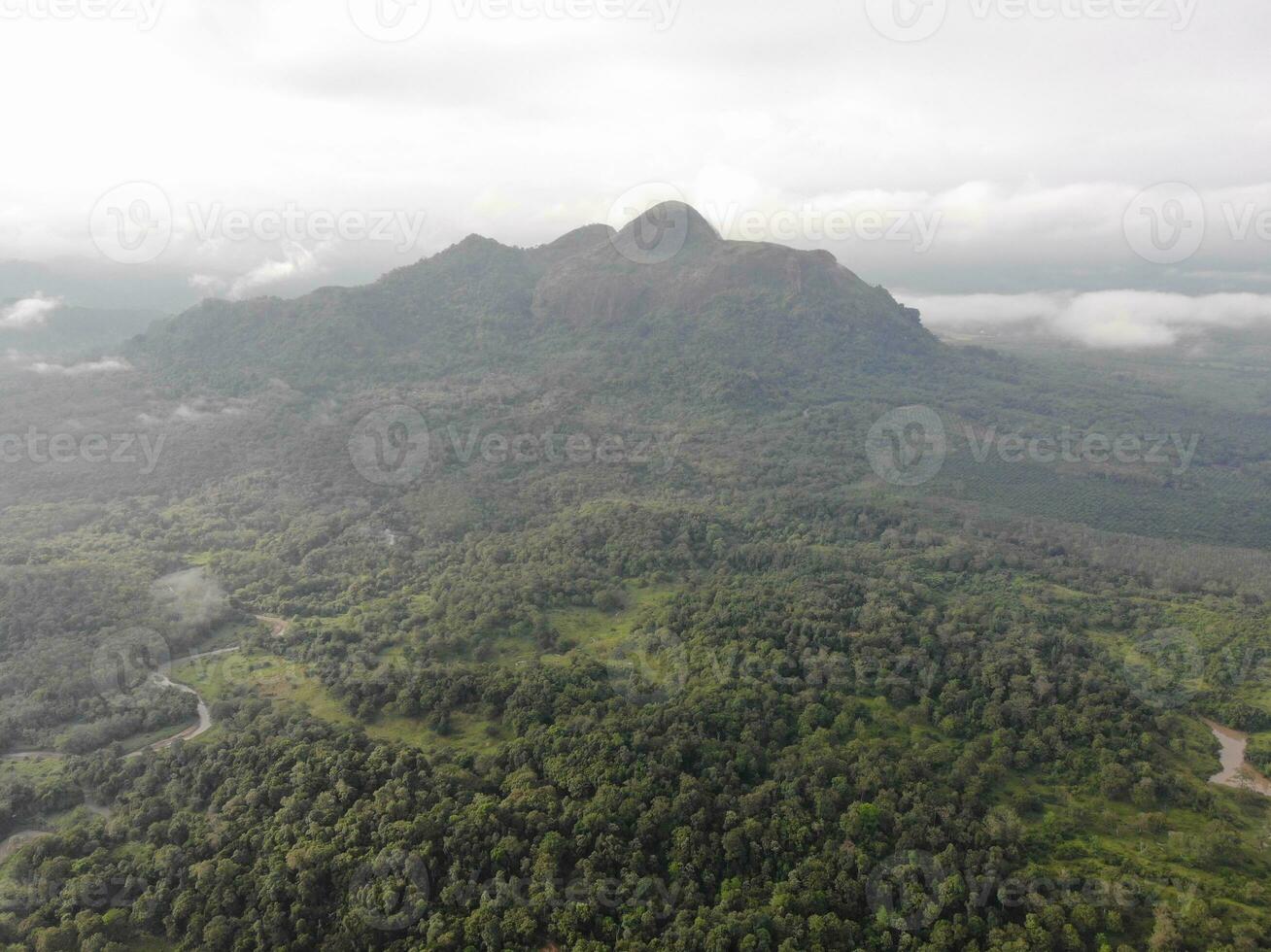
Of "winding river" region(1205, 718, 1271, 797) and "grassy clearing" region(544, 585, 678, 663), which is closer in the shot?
"winding river" region(1205, 718, 1271, 797)

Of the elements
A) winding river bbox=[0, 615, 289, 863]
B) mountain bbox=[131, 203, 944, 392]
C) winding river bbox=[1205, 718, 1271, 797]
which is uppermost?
mountain bbox=[131, 203, 944, 392]

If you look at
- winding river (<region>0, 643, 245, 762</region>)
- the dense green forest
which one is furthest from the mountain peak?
winding river (<region>0, 643, 245, 762</region>)

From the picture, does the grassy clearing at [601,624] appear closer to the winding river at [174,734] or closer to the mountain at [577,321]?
the winding river at [174,734]

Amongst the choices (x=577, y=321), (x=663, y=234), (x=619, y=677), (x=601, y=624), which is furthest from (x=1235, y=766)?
(x=663, y=234)

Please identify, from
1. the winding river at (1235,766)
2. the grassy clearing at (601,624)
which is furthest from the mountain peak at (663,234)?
the winding river at (1235,766)

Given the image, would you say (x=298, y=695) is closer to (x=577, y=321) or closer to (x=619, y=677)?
(x=619, y=677)

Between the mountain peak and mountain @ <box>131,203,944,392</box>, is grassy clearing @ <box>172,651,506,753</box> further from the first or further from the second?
the mountain peak
